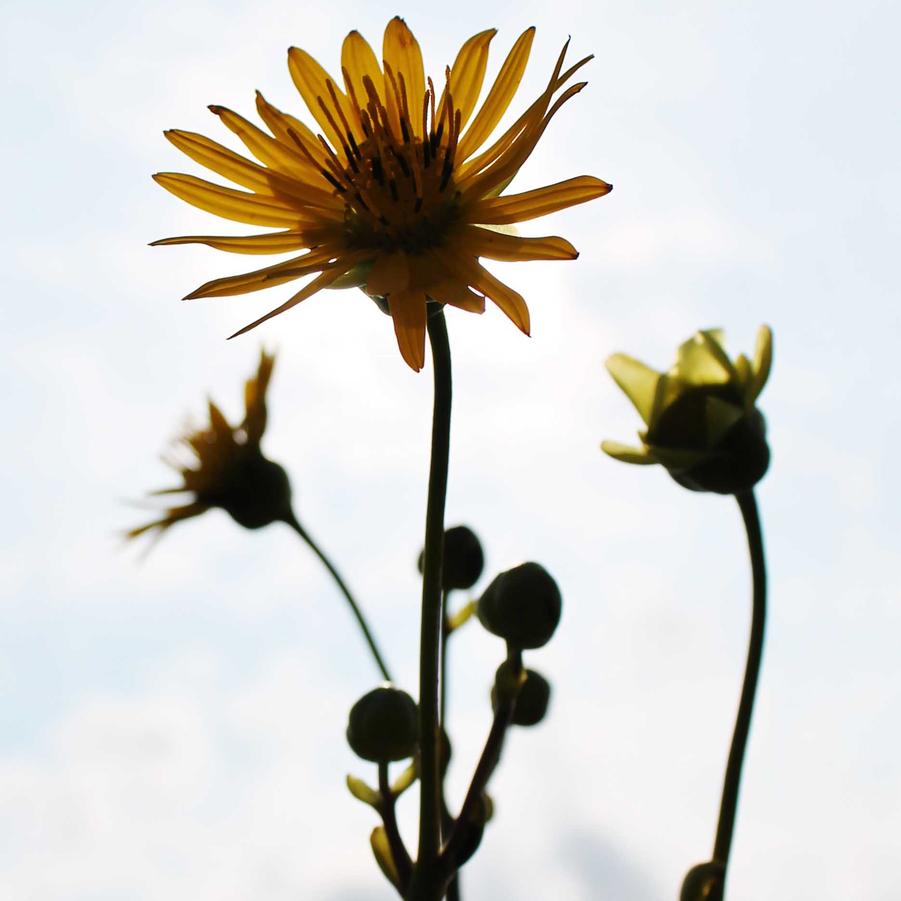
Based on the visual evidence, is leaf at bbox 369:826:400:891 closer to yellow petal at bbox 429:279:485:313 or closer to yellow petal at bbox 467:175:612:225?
yellow petal at bbox 429:279:485:313

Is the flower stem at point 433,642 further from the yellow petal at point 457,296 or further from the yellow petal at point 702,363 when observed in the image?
the yellow petal at point 702,363

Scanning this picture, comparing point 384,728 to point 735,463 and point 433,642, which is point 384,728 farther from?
point 735,463

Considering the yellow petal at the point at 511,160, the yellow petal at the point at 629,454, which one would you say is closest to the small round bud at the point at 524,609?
the yellow petal at the point at 629,454

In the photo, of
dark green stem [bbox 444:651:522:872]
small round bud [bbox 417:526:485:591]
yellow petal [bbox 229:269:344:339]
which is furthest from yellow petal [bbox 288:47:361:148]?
dark green stem [bbox 444:651:522:872]

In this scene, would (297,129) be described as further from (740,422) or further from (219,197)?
(740,422)

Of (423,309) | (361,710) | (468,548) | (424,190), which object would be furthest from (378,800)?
(424,190)

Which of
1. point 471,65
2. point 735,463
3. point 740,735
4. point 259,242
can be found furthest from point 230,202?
point 740,735
